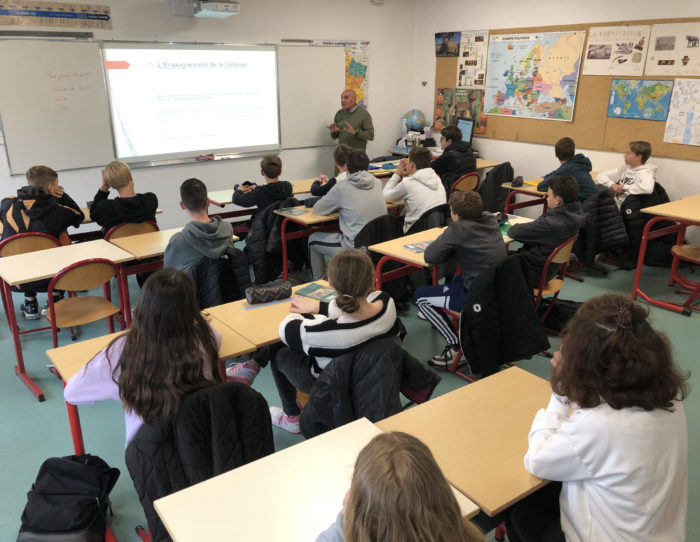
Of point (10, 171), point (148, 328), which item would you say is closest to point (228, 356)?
point (148, 328)

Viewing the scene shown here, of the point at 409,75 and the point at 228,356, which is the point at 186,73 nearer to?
the point at 409,75

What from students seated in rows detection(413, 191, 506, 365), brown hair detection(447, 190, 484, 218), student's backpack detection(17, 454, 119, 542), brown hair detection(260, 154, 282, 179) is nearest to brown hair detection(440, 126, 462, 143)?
brown hair detection(260, 154, 282, 179)

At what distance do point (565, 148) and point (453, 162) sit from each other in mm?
1168

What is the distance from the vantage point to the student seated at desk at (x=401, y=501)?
92 cm

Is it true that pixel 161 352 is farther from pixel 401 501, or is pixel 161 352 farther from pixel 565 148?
pixel 565 148

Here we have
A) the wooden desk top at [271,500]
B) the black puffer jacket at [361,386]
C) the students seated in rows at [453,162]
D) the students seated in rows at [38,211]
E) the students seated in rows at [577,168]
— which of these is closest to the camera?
the wooden desk top at [271,500]

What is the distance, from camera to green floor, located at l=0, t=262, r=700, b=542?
2428 millimetres

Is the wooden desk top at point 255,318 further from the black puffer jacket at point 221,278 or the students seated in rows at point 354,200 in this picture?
the students seated in rows at point 354,200

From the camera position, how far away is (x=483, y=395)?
196 cm

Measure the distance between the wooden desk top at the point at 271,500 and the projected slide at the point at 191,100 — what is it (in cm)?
528

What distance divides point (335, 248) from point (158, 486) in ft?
10.3

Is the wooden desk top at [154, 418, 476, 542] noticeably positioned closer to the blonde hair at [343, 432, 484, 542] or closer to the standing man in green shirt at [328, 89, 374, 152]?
the blonde hair at [343, 432, 484, 542]

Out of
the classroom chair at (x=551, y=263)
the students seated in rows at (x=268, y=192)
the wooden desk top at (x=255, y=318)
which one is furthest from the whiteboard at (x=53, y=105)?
the classroom chair at (x=551, y=263)

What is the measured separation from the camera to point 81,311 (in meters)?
3.48
